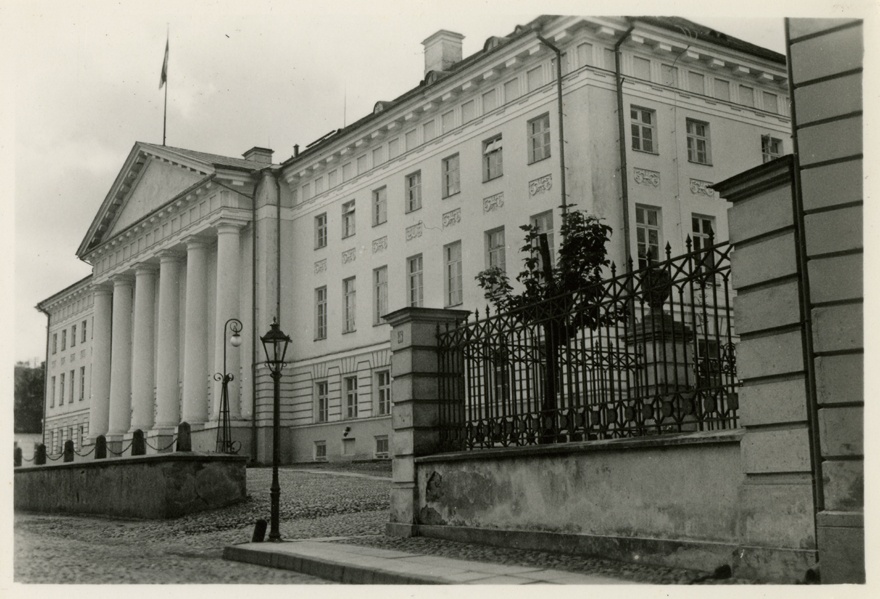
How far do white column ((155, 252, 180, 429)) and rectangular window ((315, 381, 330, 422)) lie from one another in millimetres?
8606

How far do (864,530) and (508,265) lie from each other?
23401 mm

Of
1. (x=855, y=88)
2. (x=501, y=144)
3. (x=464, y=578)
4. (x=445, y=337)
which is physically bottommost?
(x=464, y=578)

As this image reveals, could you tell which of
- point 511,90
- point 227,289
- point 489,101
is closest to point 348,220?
point 227,289

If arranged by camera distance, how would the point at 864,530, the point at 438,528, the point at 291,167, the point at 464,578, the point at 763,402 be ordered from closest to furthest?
the point at 864,530 < the point at 763,402 < the point at 464,578 < the point at 438,528 < the point at 291,167

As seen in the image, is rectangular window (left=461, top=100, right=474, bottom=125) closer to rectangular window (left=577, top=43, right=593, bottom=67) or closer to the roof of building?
the roof of building

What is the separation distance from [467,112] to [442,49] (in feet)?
15.3

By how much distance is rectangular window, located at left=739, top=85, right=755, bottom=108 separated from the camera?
3103 cm

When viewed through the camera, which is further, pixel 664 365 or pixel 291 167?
pixel 291 167

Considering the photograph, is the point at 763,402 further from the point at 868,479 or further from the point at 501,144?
the point at 501,144

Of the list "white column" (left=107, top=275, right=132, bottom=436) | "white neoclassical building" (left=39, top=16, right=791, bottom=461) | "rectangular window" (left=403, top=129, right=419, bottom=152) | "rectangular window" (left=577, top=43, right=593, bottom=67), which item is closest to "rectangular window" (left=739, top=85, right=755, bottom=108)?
"white neoclassical building" (left=39, top=16, right=791, bottom=461)

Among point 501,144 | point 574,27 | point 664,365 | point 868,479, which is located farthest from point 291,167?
point 868,479

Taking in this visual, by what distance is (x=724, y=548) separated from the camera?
9.24m

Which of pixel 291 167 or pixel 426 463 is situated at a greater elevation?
pixel 291 167

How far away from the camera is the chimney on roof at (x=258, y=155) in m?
45.9
